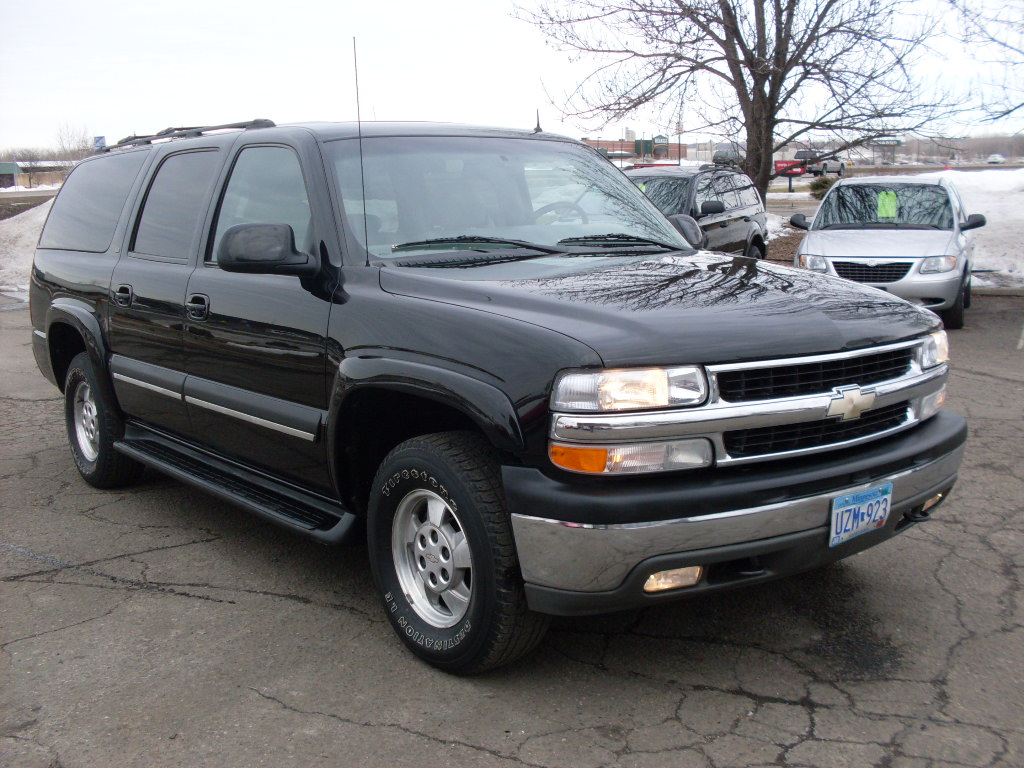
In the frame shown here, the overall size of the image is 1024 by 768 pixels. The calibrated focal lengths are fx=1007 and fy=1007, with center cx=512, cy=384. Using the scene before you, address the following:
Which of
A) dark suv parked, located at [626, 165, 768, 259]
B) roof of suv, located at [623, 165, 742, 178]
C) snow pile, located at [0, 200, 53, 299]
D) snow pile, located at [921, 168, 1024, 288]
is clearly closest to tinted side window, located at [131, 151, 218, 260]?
dark suv parked, located at [626, 165, 768, 259]

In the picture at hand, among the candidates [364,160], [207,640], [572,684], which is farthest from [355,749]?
[364,160]

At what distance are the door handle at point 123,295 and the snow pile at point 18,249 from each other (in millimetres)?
12911

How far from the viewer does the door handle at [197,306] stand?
4.41 m

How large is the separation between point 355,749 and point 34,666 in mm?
1374

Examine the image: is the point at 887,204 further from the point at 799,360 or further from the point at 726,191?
the point at 799,360

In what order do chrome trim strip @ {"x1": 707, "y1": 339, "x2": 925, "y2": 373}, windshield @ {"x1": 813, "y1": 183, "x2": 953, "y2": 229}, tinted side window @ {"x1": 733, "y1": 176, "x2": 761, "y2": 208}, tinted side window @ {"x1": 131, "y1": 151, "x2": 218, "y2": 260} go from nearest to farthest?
chrome trim strip @ {"x1": 707, "y1": 339, "x2": 925, "y2": 373}, tinted side window @ {"x1": 131, "y1": 151, "x2": 218, "y2": 260}, windshield @ {"x1": 813, "y1": 183, "x2": 953, "y2": 229}, tinted side window @ {"x1": 733, "y1": 176, "x2": 761, "y2": 208}

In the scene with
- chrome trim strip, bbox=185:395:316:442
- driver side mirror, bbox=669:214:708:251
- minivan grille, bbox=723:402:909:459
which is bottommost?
chrome trim strip, bbox=185:395:316:442

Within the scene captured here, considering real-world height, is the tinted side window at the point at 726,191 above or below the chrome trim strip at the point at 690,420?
above

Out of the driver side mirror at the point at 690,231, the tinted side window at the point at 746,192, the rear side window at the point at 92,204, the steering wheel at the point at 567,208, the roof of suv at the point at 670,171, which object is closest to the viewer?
the steering wheel at the point at 567,208

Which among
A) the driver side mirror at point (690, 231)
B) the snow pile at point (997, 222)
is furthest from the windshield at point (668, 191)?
the driver side mirror at point (690, 231)

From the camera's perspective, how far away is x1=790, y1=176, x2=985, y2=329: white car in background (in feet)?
36.3

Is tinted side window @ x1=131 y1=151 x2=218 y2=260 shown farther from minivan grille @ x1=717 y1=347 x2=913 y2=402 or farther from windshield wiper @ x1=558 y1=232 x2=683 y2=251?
minivan grille @ x1=717 y1=347 x2=913 y2=402

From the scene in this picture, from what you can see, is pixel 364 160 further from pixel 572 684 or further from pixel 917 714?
pixel 917 714

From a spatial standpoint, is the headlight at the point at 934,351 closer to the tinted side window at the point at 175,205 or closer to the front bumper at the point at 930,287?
the tinted side window at the point at 175,205
